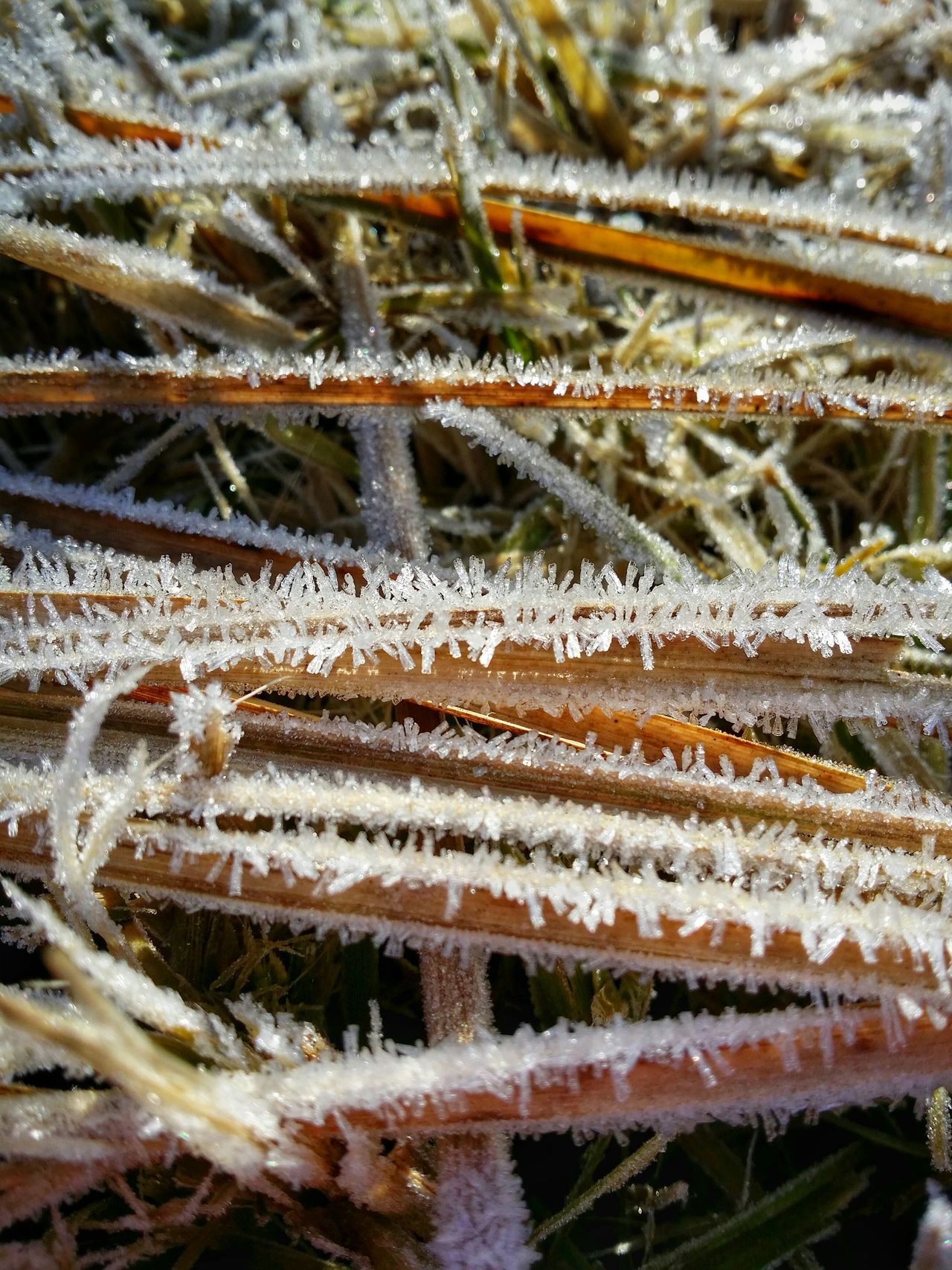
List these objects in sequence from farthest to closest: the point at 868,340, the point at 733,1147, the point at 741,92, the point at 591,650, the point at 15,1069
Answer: the point at 741,92 < the point at 868,340 < the point at 733,1147 < the point at 591,650 < the point at 15,1069

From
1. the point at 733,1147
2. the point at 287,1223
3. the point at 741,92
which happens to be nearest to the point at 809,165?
the point at 741,92

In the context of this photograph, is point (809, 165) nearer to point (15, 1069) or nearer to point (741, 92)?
point (741, 92)

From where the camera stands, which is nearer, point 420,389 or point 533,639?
point 533,639

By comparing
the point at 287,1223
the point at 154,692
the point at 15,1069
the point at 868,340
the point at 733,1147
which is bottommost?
the point at 733,1147

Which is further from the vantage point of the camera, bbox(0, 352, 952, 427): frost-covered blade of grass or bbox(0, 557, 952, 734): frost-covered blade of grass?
bbox(0, 352, 952, 427): frost-covered blade of grass

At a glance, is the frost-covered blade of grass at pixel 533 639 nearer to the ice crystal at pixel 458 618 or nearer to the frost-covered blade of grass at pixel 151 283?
the ice crystal at pixel 458 618

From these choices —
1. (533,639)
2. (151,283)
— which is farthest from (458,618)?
(151,283)

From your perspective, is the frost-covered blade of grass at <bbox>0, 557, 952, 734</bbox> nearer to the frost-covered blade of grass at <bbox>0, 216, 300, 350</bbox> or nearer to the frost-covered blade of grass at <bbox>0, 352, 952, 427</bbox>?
the frost-covered blade of grass at <bbox>0, 352, 952, 427</bbox>

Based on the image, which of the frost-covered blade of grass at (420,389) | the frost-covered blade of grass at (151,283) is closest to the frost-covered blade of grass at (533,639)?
the frost-covered blade of grass at (420,389)

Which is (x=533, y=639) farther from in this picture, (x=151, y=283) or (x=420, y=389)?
(x=151, y=283)

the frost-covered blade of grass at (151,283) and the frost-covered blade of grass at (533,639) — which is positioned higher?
the frost-covered blade of grass at (151,283)

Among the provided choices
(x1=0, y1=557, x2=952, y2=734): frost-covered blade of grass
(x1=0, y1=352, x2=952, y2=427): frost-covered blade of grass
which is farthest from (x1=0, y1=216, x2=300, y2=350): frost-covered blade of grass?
(x1=0, y1=557, x2=952, y2=734): frost-covered blade of grass
